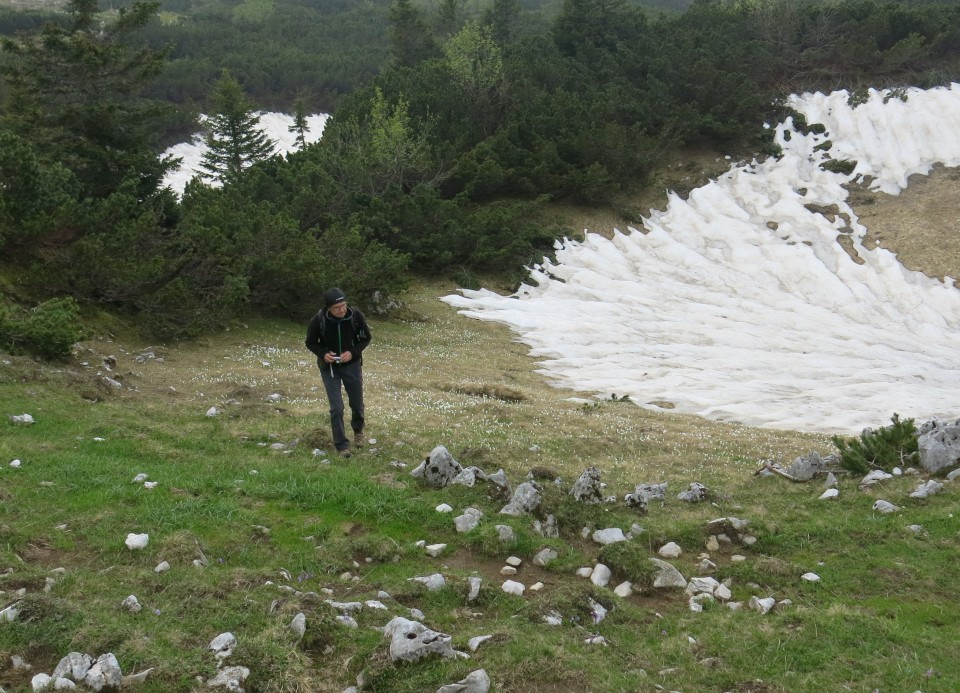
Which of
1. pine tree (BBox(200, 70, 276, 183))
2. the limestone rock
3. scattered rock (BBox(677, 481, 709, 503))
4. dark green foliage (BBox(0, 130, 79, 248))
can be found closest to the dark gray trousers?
scattered rock (BBox(677, 481, 709, 503))

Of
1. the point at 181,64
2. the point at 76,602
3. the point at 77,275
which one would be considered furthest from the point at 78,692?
the point at 181,64

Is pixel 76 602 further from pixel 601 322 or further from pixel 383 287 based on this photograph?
pixel 601 322

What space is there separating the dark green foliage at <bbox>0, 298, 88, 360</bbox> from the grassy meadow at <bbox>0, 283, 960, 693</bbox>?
91cm

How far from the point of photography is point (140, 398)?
14227mm

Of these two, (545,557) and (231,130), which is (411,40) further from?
(545,557)

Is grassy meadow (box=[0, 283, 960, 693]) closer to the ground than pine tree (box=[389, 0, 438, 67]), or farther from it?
closer to the ground

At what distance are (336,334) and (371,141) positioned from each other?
1349 inches

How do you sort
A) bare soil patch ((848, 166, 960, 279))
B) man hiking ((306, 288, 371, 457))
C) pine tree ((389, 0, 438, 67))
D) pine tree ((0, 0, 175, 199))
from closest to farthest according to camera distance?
man hiking ((306, 288, 371, 457))
pine tree ((0, 0, 175, 199))
bare soil patch ((848, 166, 960, 279))
pine tree ((389, 0, 438, 67))

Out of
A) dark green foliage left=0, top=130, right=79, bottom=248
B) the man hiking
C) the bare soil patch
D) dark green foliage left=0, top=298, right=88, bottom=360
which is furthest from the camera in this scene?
the bare soil patch

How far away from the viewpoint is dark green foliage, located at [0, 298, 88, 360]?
1491 centimetres

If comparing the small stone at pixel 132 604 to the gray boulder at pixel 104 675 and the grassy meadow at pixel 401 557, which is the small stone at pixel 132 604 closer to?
the grassy meadow at pixel 401 557

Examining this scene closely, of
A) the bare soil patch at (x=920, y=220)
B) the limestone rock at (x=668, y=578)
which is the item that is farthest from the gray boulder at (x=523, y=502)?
the bare soil patch at (x=920, y=220)

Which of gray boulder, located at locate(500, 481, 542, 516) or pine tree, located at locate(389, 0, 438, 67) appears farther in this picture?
pine tree, located at locate(389, 0, 438, 67)

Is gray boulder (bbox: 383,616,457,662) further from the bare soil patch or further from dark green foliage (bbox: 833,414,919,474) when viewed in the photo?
the bare soil patch
